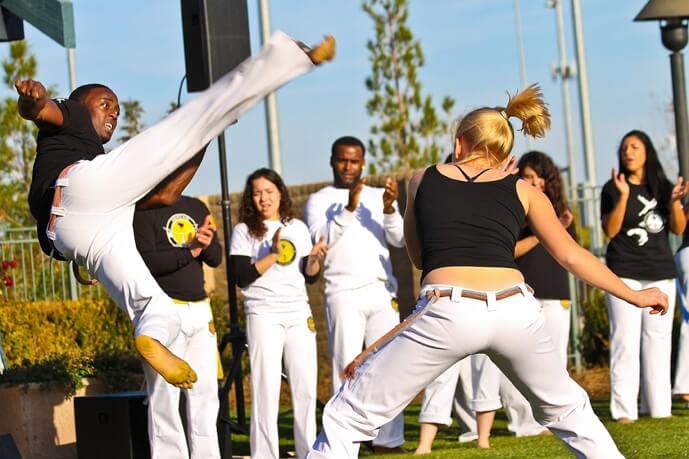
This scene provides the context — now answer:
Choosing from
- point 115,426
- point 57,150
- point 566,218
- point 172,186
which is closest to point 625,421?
point 566,218

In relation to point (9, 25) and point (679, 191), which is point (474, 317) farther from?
point (679, 191)

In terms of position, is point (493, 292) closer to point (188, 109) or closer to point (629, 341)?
point (188, 109)

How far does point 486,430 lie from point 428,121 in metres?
16.2

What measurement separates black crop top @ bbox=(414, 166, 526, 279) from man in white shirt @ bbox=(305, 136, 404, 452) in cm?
366

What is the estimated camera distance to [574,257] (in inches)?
219

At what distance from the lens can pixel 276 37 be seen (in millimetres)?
5371

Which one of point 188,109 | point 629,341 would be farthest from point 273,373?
→ point 188,109

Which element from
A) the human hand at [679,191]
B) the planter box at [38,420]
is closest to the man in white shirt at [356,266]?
the planter box at [38,420]

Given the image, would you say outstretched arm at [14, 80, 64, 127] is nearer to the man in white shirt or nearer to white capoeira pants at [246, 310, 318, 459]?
white capoeira pants at [246, 310, 318, 459]

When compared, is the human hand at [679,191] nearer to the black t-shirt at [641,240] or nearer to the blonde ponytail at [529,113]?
the black t-shirt at [641,240]

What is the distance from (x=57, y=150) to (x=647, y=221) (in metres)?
5.17

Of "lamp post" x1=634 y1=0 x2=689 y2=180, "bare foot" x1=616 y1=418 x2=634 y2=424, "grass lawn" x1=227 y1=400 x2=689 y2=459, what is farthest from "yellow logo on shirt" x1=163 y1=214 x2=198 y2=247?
"lamp post" x1=634 y1=0 x2=689 y2=180

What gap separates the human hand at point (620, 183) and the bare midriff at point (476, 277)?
4651mm

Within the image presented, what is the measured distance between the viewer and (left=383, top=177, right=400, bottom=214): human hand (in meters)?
9.09
